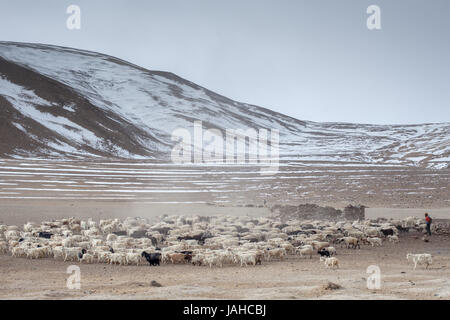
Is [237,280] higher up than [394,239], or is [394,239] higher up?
[237,280]

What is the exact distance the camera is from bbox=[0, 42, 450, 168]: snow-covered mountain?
101438 mm

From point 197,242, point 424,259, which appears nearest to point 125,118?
point 197,242

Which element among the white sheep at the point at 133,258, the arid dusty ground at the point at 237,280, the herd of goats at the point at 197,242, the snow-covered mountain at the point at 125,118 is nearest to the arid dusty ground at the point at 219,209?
the arid dusty ground at the point at 237,280

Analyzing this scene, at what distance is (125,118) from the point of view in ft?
445

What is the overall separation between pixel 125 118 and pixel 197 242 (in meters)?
116

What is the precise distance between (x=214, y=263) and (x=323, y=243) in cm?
581

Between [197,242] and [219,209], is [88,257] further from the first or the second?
[219,209]

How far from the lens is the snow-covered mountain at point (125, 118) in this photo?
10144cm

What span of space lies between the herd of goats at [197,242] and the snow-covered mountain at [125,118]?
219 feet

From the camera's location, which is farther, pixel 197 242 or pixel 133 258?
pixel 197 242

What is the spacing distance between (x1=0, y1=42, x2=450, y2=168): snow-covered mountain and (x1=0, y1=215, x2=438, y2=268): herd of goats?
2629 inches

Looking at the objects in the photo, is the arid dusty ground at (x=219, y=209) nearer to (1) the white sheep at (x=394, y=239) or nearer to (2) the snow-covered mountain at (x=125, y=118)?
(1) the white sheep at (x=394, y=239)
